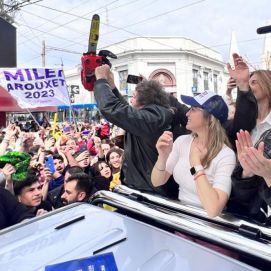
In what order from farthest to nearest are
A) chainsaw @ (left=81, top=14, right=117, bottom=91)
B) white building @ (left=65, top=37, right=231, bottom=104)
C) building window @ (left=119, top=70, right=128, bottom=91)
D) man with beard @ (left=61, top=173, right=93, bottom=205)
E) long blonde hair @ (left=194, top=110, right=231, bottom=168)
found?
building window @ (left=119, top=70, right=128, bottom=91)
white building @ (left=65, top=37, right=231, bottom=104)
man with beard @ (left=61, top=173, right=93, bottom=205)
chainsaw @ (left=81, top=14, right=117, bottom=91)
long blonde hair @ (left=194, top=110, right=231, bottom=168)

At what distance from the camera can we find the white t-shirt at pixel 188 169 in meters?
1.72

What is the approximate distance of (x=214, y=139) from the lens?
191 centimetres

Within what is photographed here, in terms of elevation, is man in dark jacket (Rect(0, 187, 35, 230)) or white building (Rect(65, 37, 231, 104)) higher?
white building (Rect(65, 37, 231, 104))

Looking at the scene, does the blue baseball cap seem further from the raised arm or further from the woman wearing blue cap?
the raised arm

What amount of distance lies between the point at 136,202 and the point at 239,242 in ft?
1.79

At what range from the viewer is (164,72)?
40125mm

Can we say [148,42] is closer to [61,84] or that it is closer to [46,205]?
[61,84]

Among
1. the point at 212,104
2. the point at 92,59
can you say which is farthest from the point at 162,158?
the point at 92,59

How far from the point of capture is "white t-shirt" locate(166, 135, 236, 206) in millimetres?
1722

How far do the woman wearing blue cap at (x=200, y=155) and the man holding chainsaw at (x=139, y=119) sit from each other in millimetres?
162

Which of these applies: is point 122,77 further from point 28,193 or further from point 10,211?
point 10,211

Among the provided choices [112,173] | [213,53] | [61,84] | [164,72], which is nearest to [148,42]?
[164,72]

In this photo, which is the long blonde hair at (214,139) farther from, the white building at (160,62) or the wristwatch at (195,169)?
the white building at (160,62)

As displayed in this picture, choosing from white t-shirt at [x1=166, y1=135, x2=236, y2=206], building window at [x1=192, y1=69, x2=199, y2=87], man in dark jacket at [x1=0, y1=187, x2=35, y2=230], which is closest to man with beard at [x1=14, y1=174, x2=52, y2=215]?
man in dark jacket at [x1=0, y1=187, x2=35, y2=230]
